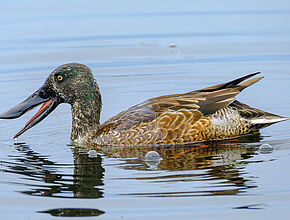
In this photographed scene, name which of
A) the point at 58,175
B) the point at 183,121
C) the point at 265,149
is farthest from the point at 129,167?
the point at 265,149

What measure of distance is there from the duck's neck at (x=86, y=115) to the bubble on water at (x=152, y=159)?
1476mm

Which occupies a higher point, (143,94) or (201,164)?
(143,94)

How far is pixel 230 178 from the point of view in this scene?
7613 millimetres

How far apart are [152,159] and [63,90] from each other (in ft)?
6.55

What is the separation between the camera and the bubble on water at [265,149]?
8750 mm

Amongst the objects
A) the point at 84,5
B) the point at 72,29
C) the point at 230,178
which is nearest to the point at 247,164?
the point at 230,178

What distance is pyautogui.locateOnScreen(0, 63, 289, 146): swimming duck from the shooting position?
934 cm

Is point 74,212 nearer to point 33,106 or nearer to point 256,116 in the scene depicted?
point 33,106

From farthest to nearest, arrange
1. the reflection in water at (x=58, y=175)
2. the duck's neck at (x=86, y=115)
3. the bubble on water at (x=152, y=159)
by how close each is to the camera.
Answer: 1. the duck's neck at (x=86, y=115)
2. the bubble on water at (x=152, y=159)
3. the reflection in water at (x=58, y=175)

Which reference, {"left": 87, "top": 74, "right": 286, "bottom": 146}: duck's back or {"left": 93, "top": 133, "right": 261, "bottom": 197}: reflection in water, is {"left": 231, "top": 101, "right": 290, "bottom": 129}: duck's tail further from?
{"left": 93, "top": 133, "right": 261, "bottom": 197}: reflection in water

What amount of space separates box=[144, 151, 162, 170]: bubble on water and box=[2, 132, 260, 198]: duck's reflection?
1 cm

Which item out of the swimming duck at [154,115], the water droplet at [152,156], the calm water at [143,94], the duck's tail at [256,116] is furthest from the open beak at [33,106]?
the duck's tail at [256,116]

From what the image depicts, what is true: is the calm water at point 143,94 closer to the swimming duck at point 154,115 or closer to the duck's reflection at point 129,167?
the duck's reflection at point 129,167

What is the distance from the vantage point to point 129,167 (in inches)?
326
